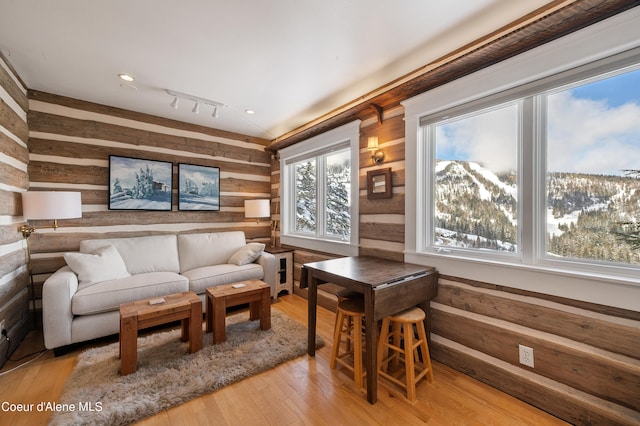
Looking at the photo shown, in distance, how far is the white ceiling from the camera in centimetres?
168

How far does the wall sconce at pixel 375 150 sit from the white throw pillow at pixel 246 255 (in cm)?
196

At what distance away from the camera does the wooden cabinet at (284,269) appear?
150 inches

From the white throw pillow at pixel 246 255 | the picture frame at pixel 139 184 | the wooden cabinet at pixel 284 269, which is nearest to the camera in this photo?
the picture frame at pixel 139 184

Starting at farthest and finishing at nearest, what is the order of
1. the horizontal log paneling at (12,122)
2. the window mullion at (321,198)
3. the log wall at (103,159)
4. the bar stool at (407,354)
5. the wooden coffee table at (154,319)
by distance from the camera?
the window mullion at (321,198) < the log wall at (103,159) < the horizontal log paneling at (12,122) < the wooden coffee table at (154,319) < the bar stool at (407,354)

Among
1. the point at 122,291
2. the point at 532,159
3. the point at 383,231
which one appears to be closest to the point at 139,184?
the point at 122,291

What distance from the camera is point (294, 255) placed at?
4.02m

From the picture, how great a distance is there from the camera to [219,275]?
3.14 m

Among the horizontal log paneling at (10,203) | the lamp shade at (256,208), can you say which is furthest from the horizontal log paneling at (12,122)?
the lamp shade at (256,208)

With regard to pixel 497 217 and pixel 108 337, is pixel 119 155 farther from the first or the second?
pixel 497 217

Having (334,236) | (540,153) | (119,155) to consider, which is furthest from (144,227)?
(540,153)

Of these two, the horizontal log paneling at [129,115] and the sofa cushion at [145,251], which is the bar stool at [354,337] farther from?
the horizontal log paneling at [129,115]

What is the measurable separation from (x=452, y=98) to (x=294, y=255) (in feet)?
9.48

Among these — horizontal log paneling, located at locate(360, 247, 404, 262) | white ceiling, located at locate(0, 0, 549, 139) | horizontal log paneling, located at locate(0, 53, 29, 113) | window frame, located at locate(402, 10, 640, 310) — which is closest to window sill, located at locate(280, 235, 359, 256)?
horizontal log paneling, located at locate(360, 247, 404, 262)

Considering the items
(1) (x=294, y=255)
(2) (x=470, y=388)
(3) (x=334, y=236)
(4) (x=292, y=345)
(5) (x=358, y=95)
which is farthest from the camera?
(1) (x=294, y=255)
